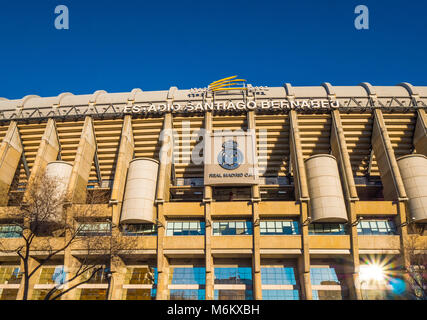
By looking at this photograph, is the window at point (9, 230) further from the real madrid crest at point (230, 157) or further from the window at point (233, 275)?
the real madrid crest at point (230, 157)

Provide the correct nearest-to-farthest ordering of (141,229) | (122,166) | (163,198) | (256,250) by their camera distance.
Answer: (256,250)
(163,198)
(141,229)
(122,166)

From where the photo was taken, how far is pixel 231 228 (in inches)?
1521

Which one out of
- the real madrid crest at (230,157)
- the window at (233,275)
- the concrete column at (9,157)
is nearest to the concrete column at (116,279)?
the window at (233,275)

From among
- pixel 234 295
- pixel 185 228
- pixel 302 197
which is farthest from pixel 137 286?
pixel 302 197

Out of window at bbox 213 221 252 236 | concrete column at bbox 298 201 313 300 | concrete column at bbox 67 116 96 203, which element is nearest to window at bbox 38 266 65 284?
concrete column at bbox 67 116 96 203

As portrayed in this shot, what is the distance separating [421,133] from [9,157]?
57.8 meters

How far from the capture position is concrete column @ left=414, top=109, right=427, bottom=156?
42.4 meters

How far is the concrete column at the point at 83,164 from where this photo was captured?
1592 inches

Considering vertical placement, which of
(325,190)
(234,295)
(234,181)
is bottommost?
(234,295)

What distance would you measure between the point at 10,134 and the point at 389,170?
170 feet

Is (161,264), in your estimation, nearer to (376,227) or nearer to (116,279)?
(116,279)

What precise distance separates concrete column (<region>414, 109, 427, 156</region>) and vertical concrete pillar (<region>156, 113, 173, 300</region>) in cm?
3456

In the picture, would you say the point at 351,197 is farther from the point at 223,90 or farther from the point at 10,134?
the point at 10,134
